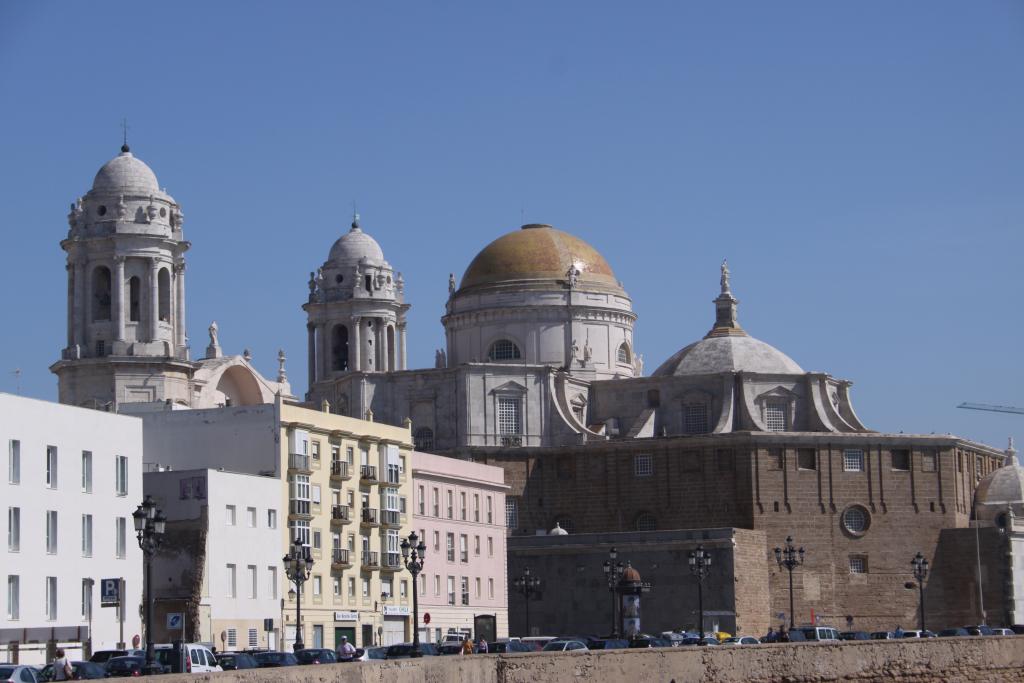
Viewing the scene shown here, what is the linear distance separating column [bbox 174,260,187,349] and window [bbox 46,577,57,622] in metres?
35.8

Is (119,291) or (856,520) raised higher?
(119,291)

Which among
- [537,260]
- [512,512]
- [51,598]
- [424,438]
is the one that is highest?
[537,260]

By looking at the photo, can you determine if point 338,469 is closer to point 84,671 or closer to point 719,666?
point 84,671

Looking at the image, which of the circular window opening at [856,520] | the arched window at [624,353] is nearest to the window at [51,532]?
the circular window opening at [856,520]

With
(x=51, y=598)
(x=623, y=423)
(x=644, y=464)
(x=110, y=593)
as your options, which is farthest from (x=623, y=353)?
(x=110, y=593)

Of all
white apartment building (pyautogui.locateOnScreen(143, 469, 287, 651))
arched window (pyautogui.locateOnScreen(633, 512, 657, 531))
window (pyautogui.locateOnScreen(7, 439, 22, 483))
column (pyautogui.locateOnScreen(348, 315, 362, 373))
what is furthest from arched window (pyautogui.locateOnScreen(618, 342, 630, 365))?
window (pyautogui.locateOnScreen(7, 439, 22, 483))

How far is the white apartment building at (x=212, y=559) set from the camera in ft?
196

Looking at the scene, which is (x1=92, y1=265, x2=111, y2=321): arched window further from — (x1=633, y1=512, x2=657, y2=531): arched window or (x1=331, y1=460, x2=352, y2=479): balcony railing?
(x1=633, y1=512, x2=657, y2=531): arched window

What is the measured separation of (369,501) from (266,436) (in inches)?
253

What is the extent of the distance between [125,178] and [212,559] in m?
32.9

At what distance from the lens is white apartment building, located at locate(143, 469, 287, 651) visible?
5988cm

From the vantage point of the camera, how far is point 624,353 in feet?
358

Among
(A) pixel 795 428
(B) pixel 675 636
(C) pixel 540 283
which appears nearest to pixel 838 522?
(A) pixel 795 428

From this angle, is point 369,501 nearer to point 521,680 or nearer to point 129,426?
point 129,426
